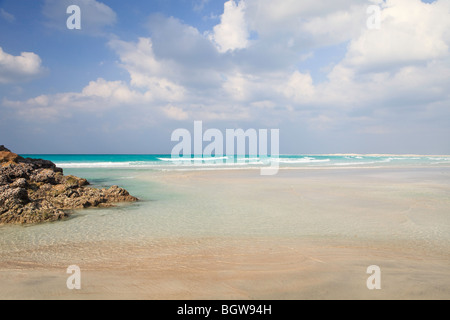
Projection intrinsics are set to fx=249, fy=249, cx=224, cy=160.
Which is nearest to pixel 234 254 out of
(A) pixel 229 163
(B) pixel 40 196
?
(B) pixel 40 196

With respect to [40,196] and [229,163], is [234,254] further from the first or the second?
[229,163]

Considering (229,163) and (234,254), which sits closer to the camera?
(234,254)

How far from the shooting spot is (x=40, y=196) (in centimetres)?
943

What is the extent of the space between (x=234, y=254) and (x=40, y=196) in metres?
8.69

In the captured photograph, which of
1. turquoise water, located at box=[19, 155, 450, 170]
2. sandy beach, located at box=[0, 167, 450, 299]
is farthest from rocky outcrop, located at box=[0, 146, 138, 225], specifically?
turquoise water, located at box=[19, 155, 450, 170]

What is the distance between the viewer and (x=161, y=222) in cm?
689

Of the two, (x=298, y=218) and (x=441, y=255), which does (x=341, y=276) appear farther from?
(x=298, y=218)

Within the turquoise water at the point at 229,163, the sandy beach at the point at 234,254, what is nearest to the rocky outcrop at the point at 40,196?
the sandy beach at the point at 234,254

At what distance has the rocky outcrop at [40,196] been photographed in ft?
22.5

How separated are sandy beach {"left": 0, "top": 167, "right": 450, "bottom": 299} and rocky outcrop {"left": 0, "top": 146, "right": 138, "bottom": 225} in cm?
65

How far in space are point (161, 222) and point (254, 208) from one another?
329 centimetres

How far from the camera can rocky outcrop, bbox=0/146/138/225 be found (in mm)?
6867

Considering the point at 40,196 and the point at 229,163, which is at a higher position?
the point at 229,163

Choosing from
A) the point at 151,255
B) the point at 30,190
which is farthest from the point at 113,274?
the point at 30,190
